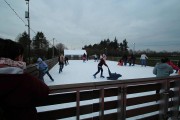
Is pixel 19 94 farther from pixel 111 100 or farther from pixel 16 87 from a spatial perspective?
pixel 111 100

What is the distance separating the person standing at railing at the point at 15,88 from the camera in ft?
4.58

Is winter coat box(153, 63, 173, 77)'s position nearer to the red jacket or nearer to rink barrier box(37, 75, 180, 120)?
rink barrier box(37, 75, 180, 120)

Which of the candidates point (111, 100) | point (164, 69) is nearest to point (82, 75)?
point (164, 69)

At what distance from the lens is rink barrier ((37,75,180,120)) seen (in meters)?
2.06

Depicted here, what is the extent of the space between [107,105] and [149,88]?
832 mm

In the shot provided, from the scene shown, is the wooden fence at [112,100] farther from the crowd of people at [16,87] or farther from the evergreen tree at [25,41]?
the evergreen tree at [25,41]

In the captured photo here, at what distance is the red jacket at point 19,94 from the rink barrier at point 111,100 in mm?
369

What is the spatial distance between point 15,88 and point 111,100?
1.63 metres

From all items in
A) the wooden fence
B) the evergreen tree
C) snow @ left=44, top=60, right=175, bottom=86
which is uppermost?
the evergreen tree

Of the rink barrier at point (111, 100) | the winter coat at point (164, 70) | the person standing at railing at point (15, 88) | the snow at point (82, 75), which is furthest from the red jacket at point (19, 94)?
the snow at point (82, 75)

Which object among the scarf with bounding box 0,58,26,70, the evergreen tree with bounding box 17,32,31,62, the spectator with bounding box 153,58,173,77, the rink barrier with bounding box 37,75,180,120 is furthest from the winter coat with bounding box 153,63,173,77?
the evergreen tree with bounding box 17,32,31,62

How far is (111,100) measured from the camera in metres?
2.72

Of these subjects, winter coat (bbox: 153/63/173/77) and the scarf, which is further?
winter coat (bbox: 153/63/173/77)

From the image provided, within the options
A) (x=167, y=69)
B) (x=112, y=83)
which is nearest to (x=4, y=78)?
(x=112, y=83)
